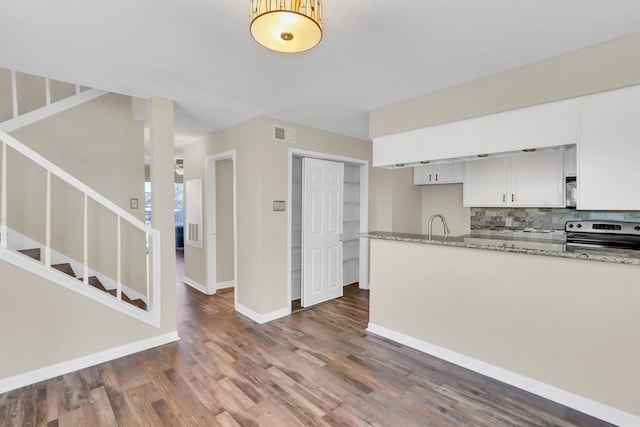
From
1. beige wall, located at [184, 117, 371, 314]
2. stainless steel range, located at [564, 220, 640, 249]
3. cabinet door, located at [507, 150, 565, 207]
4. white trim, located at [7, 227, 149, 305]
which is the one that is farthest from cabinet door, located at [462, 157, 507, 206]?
white trim, located at [7, 227, 149, 305]

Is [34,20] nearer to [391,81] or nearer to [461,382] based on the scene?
[391,81]

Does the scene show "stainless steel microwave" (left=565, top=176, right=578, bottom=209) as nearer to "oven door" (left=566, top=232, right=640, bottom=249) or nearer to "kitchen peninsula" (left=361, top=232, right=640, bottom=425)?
"oven door" (left=566, top=232, right=640, bottom=249)

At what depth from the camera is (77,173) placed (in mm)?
3738

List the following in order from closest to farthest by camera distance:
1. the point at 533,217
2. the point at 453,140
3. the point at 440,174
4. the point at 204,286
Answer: the point at 453,140, the point at 533,217, the point at 440,174, the point at 204,286

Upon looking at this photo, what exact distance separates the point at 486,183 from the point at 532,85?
192 cm

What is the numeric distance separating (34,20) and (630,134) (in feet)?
12.6

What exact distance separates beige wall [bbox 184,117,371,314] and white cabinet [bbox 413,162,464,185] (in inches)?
68.2

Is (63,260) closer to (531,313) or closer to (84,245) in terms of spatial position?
(84,245)

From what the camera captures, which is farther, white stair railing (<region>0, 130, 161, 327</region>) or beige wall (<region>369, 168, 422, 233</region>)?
beige wall (<region>369, 168, 422, 233</region>)

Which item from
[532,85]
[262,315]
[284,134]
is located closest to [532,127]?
[532,85]

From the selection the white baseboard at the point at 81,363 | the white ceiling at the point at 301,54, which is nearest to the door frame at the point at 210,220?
the white baseboard at the point at 81,363

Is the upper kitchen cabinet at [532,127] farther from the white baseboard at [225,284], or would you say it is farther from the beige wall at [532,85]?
the white baseboard at [225,284]

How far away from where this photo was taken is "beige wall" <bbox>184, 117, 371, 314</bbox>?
3.62 m

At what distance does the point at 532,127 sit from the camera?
2.39 metres
